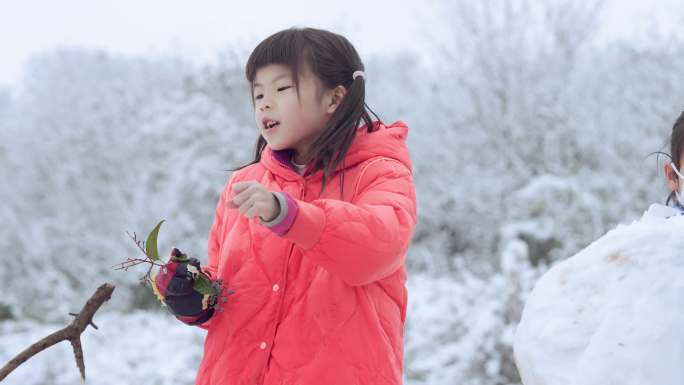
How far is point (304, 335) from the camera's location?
5.01ft

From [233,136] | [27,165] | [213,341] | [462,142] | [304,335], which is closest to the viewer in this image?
[304,335]

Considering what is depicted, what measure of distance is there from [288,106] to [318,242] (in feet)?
1.35

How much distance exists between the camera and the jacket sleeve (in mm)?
1349

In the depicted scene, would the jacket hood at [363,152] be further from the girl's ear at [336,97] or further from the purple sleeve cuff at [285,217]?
the purple sleeve cuff at [285,217]

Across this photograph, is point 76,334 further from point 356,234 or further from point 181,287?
point 356,234

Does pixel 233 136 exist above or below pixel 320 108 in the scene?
below

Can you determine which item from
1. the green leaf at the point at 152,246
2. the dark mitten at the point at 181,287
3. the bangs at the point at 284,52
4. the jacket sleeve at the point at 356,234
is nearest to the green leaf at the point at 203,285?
the dark mitten at the point at 181,287

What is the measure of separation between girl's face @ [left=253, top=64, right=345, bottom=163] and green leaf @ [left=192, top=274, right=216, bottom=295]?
0.35 metres

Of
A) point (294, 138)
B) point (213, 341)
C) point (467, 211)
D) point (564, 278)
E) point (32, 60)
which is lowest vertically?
point (467, 211)

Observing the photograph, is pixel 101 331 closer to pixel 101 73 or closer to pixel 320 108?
pixel 320 108

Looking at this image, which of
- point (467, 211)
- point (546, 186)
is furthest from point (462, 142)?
point (546, 186)

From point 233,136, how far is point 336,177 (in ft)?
23.0

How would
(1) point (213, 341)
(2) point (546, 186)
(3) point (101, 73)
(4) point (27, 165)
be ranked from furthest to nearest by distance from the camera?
1. (3) point (101, 73)
2. (4) point (27, 165)
3. (2) point (546, 186)
4. (1) point (213, 341)

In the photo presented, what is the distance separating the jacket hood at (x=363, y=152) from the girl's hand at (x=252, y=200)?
35 cm
